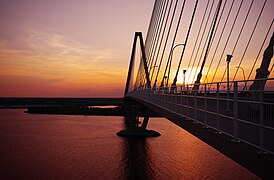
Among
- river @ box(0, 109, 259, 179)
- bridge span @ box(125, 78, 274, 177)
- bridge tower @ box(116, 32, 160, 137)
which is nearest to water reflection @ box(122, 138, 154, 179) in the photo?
river @ box(0, 109, 259, 179)

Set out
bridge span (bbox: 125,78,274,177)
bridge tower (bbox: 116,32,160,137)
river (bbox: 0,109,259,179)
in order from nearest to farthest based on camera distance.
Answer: bridge span (bbox: 125,78,274,177)
river (bbox: 0,109,259,179)
bridge tower (bbox: 116,32,160,137)

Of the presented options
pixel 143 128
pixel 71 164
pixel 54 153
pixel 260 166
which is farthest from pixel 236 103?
pixel 143 128

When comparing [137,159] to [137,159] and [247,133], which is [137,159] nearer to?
[137,159]

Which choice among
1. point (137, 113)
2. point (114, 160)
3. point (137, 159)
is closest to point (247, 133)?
point (114, 160)

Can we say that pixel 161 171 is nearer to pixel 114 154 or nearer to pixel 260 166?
pixel 114 154

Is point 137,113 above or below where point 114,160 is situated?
above

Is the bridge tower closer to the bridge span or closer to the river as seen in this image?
the river

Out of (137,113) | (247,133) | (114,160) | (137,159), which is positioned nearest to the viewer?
(247,133)

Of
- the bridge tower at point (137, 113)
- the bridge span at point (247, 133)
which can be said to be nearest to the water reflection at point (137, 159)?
the bridge tower at point (137, 113)

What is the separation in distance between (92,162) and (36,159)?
4.98 metres

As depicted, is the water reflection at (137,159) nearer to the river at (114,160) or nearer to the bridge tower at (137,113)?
the river at (114,160)

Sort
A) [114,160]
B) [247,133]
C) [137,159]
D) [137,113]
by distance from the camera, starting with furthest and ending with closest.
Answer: [137,113] < [137,159] < [114,160] < [247,133]

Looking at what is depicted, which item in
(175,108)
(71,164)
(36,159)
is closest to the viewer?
(175,108)

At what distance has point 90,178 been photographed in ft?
67.8
